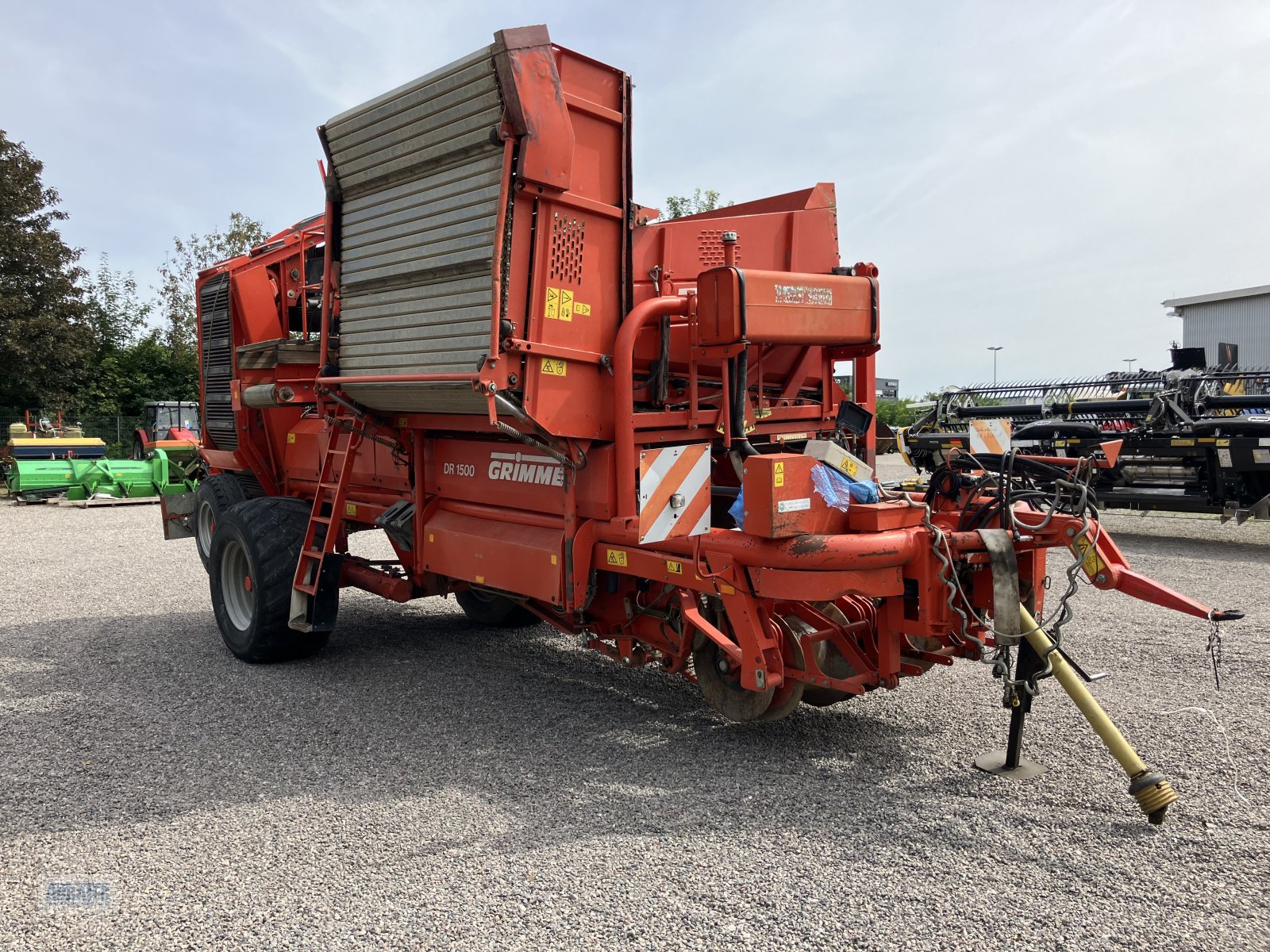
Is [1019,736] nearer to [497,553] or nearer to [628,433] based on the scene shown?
[628,433]

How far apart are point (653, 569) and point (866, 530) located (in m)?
0.94

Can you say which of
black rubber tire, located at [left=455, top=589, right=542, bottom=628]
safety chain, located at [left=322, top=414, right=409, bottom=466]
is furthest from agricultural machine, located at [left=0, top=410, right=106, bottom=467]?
safety chain, located at [left=322, top=414, right=409, bottom=466]

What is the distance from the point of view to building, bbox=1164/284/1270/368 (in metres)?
28.0

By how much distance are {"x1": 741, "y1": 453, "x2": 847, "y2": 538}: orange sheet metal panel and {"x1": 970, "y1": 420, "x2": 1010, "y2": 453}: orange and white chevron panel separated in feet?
3.99

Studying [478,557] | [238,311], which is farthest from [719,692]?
[238,311]

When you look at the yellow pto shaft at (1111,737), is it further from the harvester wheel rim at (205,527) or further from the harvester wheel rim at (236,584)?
the harvester wheel rim at (205,527)

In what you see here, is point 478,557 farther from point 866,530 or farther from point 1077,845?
point 1077,845

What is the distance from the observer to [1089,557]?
370cm

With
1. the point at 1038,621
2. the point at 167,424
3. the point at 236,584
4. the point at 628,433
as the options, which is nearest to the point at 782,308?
the point at 628,433

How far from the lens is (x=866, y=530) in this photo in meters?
3.69

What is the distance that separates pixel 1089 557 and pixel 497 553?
2.69 m

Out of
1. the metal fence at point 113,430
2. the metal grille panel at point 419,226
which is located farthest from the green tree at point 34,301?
the metal grille panel at point 419,226

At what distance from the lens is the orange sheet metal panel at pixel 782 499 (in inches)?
140

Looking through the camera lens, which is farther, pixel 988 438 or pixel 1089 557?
pixel 988 438
